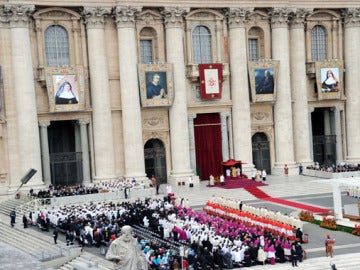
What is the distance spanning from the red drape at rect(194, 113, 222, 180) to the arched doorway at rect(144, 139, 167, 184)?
3264 mm

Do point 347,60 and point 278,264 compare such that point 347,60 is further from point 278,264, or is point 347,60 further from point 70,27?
point 278,264

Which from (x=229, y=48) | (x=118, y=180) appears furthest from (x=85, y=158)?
(x=229, y=48)

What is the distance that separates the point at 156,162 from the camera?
6069 centimetres

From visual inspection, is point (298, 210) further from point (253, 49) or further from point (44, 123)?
point (44, 123)

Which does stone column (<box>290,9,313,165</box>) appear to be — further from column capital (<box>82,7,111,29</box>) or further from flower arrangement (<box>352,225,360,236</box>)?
flower arrangement (<box>352,225,360,236</box>)

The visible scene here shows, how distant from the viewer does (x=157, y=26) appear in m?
59.4

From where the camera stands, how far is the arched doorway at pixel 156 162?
6056cm

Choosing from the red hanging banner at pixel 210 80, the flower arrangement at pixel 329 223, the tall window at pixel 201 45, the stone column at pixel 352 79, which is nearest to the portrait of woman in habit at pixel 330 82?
the stone column at pixel 352 79

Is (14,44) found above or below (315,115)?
above

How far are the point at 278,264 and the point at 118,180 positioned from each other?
87.9 ft

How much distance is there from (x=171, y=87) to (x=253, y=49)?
10.2m

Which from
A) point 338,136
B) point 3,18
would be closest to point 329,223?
point 338,136

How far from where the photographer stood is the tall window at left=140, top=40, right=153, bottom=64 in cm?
5997

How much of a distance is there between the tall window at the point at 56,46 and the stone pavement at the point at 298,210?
14.0 meters
